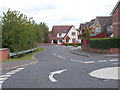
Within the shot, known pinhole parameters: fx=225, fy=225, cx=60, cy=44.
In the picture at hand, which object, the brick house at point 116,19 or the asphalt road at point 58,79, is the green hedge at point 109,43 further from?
the brick house at point 116,19

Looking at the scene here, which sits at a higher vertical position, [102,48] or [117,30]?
[117,30]

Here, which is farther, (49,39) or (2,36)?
(49,39)

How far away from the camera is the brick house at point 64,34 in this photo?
92944 millimetres

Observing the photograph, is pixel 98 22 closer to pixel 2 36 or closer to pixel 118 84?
pixel 2 36

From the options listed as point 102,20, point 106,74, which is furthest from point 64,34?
point 106,74

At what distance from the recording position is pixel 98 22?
66.9 meters

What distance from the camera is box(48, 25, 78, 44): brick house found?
92.9 m

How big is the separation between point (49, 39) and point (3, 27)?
67414 mm

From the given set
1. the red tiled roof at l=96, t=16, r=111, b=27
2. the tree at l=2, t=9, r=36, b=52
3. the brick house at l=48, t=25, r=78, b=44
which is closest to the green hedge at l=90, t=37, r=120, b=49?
the tree at l=2, t=9, r=36, b=52

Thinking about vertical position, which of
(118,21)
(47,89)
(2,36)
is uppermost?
(118,21)

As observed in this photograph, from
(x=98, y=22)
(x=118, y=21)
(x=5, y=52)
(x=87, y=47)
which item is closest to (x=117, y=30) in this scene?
(x=118, y=21)

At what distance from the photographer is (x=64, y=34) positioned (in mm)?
95125

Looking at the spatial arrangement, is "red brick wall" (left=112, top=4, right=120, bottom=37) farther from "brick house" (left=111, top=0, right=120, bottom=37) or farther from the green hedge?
the green hedge

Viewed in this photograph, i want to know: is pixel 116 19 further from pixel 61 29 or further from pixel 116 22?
pixel 61 29
